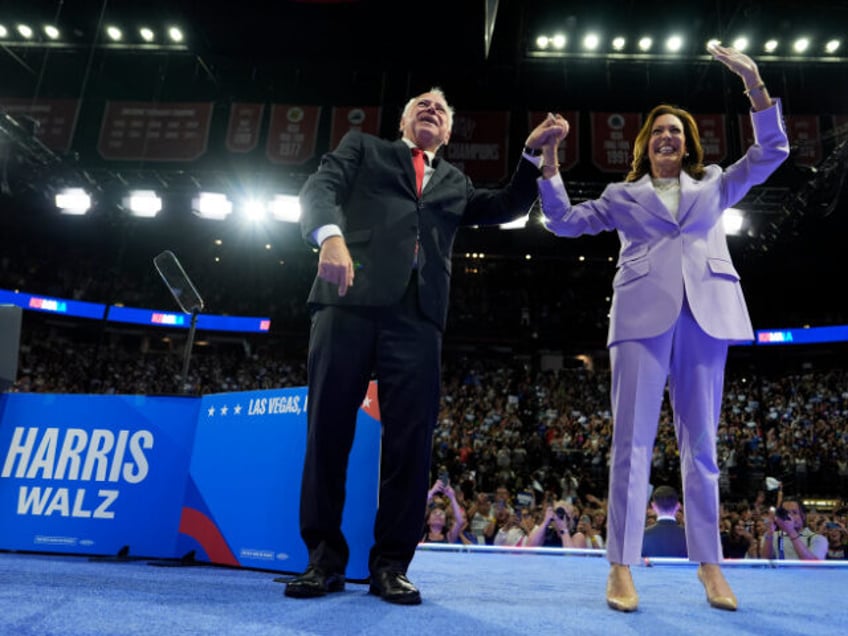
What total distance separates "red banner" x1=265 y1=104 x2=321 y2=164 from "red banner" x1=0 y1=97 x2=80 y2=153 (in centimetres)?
320

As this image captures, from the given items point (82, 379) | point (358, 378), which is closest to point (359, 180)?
point (358, 378)

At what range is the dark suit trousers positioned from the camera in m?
1.62

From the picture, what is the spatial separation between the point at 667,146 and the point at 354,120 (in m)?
7.91

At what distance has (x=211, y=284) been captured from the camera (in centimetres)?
2086

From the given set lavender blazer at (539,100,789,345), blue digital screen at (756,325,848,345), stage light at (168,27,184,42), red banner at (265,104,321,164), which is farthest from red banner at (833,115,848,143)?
blue digital screen at (756,325,848,345)

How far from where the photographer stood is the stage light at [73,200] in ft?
36.5

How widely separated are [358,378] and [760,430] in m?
15.7

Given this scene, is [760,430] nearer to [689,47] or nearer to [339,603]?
[689,47]

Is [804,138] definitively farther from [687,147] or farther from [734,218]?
[687,147]

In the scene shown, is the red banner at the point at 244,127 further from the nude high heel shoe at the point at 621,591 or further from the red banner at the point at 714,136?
Result: the nude high heel shoe at the point at 621,591

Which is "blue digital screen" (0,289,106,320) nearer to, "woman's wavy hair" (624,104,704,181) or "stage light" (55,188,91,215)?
"stage light" (55,188,91,215)

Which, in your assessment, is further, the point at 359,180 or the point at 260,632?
the point at 359,180

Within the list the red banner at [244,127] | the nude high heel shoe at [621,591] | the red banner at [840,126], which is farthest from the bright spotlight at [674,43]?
the nude high heel shoe at [621,591]

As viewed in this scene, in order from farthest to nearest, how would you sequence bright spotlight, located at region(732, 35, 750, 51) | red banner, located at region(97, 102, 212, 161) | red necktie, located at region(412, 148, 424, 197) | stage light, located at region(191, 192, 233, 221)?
stage light, located at region(191, 192, 233, 221)
red banner, located at region(97, 102, 212, 161)
bright spotlight, located at region(732, 35, 750, 51)
red necktie, located at region(412, 148, 424, 197)
